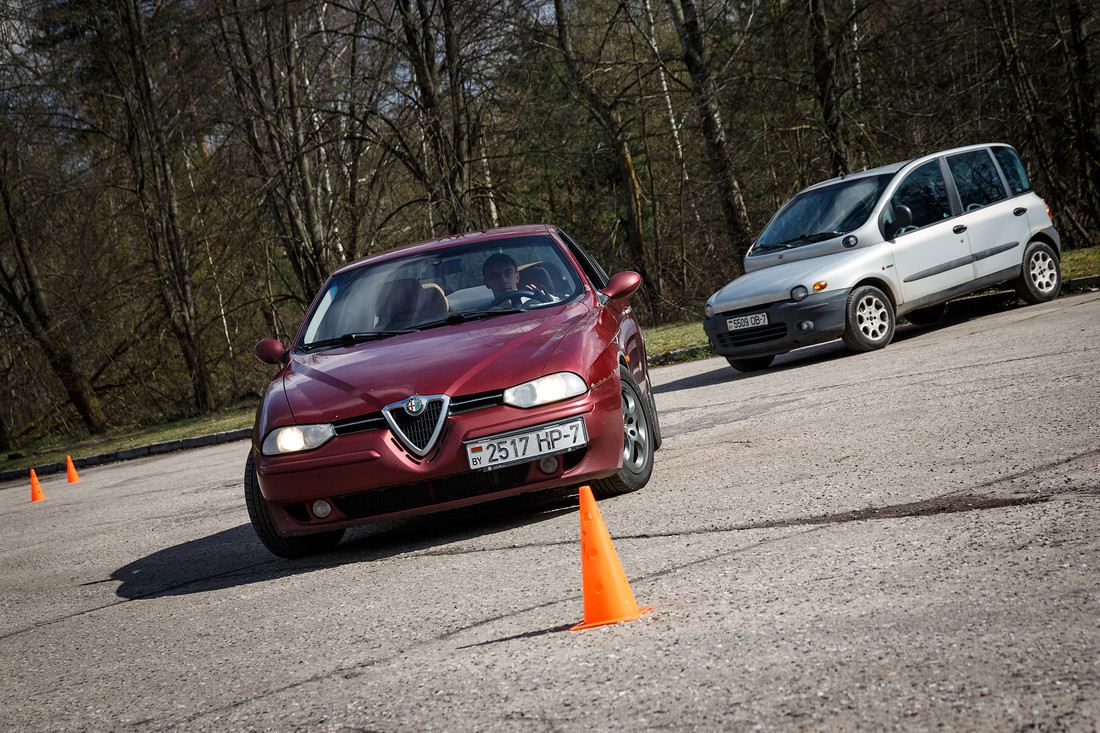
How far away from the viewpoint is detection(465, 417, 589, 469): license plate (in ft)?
18.1

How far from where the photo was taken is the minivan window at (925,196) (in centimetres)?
1222

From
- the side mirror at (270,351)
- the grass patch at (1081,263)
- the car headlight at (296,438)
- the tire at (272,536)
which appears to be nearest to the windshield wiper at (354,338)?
the side mirror at (270,351)

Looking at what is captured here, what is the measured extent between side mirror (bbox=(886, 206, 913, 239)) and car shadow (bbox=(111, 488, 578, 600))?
21.2 ft

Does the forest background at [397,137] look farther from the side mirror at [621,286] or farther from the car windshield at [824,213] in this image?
the side mirror at [621,286]

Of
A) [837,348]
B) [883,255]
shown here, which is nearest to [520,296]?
[883,255]

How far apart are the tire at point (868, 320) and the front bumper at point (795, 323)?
10cm

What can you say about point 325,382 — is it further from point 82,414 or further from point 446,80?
point 82,414

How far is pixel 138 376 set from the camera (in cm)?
2881

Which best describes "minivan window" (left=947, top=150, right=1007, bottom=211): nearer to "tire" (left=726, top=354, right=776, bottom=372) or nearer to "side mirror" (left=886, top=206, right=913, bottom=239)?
"side mirror" (left=886, top=206, right=913, bottom=239)

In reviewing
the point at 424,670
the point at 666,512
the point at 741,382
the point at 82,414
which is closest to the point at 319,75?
the point at 82,414

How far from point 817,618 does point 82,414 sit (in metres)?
27.7

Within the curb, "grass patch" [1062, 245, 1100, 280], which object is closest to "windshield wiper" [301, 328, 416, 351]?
"grass patch" [1062, 245, 1100, 280]

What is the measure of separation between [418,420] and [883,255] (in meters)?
7.57

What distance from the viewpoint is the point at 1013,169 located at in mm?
13164
